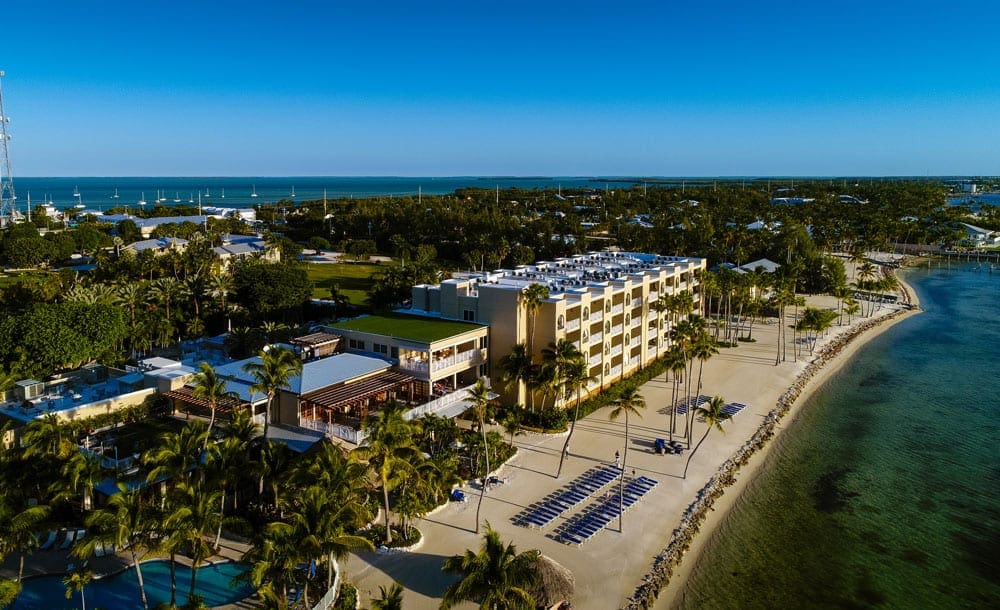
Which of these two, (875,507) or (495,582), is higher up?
(495,582)

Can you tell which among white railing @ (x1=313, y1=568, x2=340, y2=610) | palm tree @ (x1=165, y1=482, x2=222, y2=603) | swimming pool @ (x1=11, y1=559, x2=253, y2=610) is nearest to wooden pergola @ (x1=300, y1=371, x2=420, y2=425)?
swimming pool @ (x1=11, y1=559, x2=253, y2=610)

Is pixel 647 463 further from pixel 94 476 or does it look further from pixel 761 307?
pixel 761 307

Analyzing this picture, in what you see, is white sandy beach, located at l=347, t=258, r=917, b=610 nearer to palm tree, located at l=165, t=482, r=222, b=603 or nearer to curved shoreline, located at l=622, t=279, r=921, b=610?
curved shoreline, located at l=622, t=279, r=921, b=610

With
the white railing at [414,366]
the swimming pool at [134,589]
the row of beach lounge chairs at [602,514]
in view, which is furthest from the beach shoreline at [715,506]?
the white railing at [414,366]

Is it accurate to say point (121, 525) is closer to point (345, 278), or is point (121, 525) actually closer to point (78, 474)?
point (78, 474)

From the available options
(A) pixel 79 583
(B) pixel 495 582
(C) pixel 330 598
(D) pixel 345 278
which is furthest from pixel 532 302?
(D) pixel 345 278

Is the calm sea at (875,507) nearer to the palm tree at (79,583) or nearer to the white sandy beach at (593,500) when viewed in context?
the white sandy beach at (593,500)
